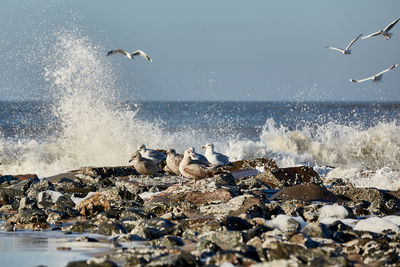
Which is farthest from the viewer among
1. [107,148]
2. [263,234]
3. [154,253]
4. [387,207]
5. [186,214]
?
[107,148]

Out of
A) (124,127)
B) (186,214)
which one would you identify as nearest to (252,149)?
(124,127)

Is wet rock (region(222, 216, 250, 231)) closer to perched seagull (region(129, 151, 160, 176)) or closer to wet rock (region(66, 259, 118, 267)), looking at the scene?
wet rock (region(66, 259, 118, 267))

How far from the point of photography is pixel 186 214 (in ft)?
25.2

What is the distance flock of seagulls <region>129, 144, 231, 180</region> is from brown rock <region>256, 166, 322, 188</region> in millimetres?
830

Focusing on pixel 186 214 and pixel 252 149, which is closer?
pixel 186 214

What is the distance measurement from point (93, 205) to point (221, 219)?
217 cm

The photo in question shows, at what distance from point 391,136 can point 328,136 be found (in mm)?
2062

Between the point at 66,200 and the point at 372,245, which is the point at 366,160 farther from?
the point at 372,245

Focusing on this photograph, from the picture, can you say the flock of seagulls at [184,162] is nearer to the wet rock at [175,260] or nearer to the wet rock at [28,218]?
the wet rock at [28,218]

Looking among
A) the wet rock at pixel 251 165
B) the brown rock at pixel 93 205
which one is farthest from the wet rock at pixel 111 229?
the wet rock at pixel 251 165

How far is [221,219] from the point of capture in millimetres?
7090

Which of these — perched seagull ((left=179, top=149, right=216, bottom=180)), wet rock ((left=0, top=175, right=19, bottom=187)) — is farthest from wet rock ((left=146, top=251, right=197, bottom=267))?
wet rock ((left=0, top=175, right=19, bottom=187))

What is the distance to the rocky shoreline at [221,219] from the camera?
5.32 meters

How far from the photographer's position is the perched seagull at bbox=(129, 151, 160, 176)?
1148 cm
